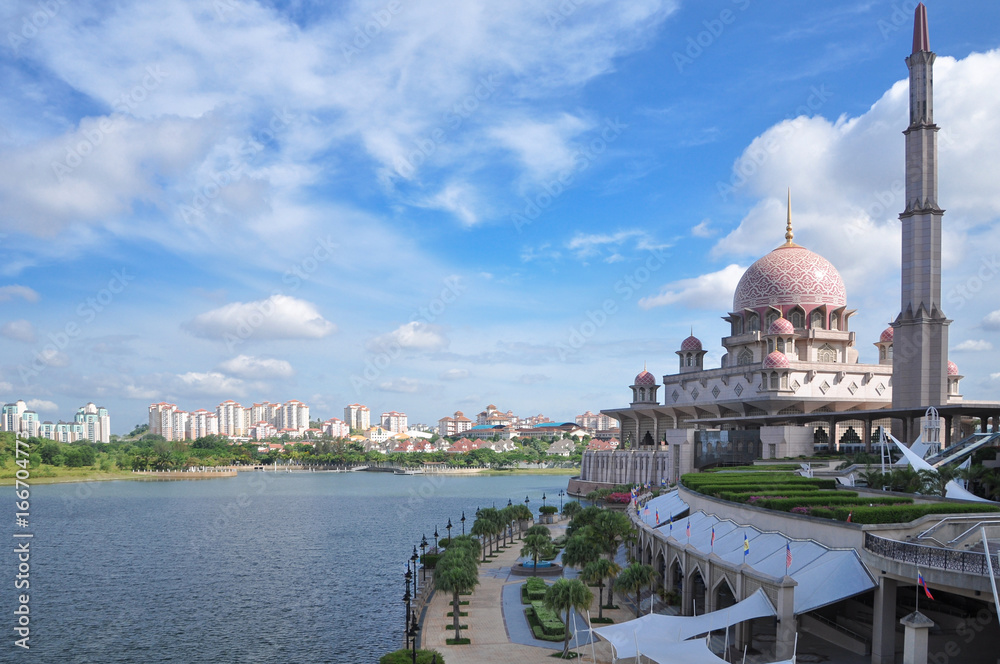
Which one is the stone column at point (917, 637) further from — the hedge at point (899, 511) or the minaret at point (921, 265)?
the minaret at point (921, 265)

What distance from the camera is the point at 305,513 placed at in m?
77.2

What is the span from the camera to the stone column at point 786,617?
19.5m

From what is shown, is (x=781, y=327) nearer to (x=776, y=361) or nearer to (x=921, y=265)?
(x=776, y=361)

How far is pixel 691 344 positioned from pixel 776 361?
17.4m

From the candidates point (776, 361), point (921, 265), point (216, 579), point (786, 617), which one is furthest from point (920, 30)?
point (216, 579)

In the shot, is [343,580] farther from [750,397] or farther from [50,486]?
[50,486]

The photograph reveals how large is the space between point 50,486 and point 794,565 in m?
123

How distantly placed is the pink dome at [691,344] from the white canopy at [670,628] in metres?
61.7

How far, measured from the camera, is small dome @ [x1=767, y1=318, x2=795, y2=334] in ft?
221

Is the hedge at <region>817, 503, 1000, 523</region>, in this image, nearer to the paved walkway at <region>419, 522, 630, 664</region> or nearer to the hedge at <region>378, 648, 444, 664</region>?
the paved walkway at <region>419, 522, 630, 664</region>

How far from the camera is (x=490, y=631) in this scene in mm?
28750

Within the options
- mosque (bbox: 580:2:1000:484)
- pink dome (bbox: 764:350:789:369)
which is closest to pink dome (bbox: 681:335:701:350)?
mosque (bbox: 580:2:1000:484)

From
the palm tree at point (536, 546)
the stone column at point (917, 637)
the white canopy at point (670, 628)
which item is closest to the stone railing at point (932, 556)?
the stone column at point (917, 637)

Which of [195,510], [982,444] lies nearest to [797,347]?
[982,444]
